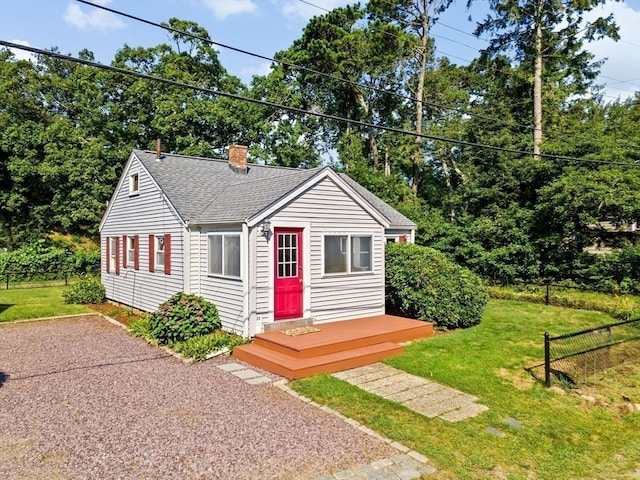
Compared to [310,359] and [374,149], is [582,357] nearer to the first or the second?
[310,359]

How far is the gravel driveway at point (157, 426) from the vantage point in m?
4.86

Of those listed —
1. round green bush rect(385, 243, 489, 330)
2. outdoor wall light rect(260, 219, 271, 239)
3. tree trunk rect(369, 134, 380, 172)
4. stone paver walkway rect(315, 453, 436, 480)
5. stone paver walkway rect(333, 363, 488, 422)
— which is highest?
tree trunk rect(369, 134, 380, 172)

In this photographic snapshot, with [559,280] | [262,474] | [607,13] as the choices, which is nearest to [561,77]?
[607,13]

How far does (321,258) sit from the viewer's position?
10922 millimetres

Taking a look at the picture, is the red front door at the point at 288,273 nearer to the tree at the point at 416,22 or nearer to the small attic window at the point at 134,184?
the small attic window at the point at 134,184

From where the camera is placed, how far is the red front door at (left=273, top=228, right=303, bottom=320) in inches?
407

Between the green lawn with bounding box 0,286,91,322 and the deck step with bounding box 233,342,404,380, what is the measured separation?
9050 millimetres

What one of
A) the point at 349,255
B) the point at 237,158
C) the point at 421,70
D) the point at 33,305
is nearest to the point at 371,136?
the point at 421,70

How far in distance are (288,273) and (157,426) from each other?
514 centimetres

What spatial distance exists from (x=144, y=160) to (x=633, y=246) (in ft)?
60.3

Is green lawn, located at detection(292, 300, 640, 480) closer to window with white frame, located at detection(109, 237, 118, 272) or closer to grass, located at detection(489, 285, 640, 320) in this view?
grass, located at detection(489, 285, 640, 320)

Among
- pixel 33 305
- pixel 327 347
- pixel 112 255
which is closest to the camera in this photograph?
pixel 327 347

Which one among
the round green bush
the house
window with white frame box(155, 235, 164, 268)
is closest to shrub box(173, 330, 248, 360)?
the house

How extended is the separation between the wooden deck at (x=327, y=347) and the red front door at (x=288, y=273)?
712 millimetres
